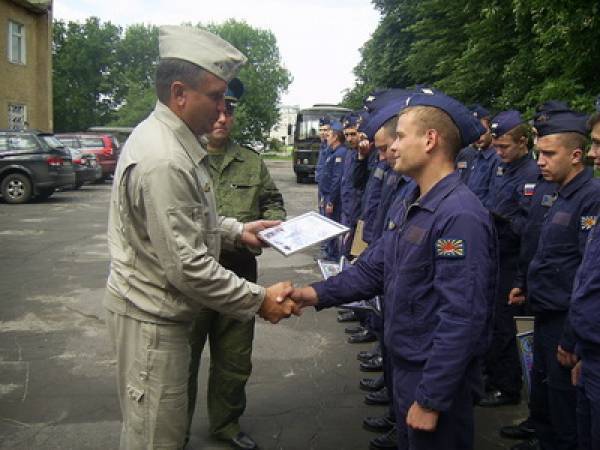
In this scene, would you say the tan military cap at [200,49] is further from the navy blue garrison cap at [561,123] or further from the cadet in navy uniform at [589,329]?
the navy blue garrison cap at [561,123]

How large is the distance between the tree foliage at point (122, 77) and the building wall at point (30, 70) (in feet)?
45.3

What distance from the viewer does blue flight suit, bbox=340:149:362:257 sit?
7.59 meters

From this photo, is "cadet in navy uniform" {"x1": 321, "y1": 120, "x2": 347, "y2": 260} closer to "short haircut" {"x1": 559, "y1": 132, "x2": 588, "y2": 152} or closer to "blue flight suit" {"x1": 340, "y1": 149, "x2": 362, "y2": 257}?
"blue flight suit" {"x1": 340, "y1": 149, "x2": 362, "y2": 257}

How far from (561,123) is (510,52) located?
10.0 metres

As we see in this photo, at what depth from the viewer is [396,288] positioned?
2.57 m

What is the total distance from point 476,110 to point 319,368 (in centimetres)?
356

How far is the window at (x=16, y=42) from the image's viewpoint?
1151 inches

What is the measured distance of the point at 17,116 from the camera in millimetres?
30094

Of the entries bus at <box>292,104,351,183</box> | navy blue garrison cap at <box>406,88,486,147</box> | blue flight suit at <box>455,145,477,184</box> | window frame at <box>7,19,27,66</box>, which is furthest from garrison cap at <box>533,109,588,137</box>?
window frame at <box>7,19,27,66</box>

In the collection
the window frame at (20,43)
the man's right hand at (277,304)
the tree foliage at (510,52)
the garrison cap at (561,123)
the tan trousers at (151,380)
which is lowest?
the tan trousers at (151,380)

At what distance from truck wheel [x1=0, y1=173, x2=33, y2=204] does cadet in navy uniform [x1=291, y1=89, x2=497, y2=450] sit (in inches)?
643

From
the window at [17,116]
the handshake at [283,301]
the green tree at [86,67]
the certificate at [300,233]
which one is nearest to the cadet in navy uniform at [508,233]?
the certificate at [300,233]

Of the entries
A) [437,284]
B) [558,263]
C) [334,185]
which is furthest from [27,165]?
[437,284]

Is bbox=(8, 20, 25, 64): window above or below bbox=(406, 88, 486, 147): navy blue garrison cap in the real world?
above
